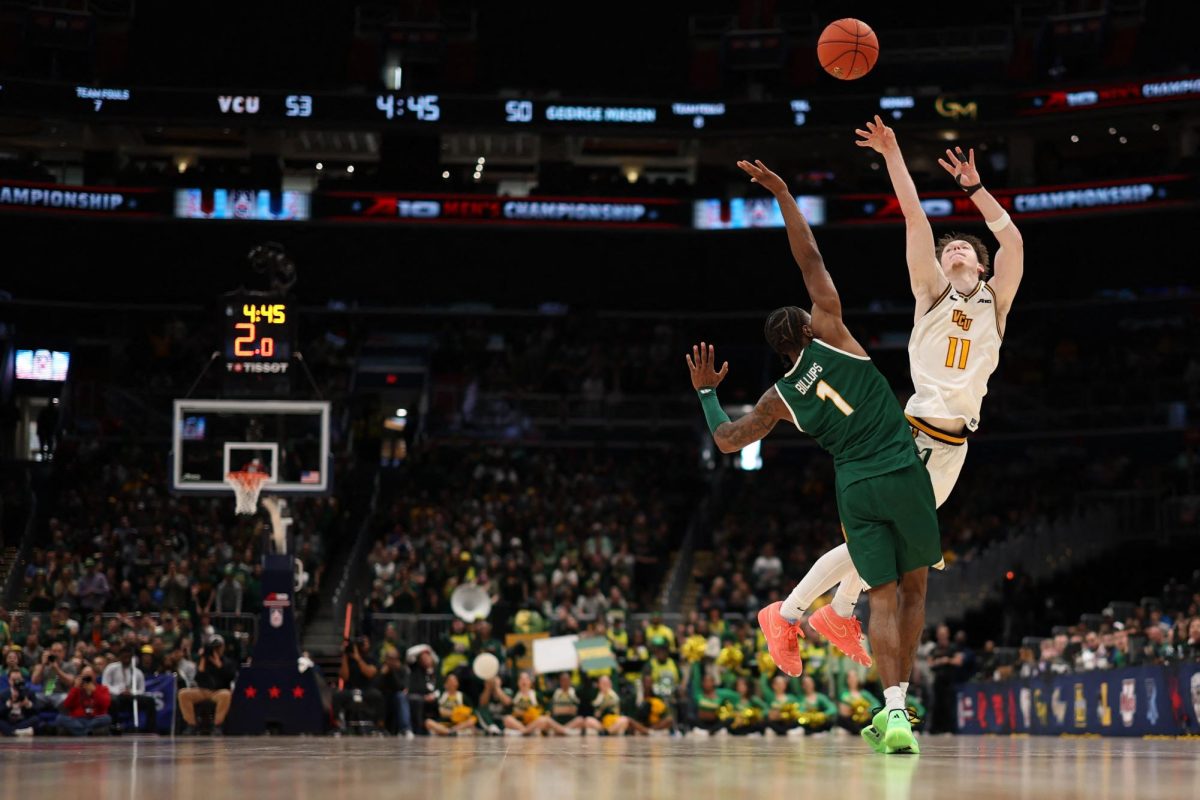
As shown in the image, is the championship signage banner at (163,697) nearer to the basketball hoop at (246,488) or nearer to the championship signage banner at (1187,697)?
the basketball hoop at (246,488)

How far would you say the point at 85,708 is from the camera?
68.5 ft

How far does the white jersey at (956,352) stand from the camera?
8.61 meters

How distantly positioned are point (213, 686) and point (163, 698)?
760 mm

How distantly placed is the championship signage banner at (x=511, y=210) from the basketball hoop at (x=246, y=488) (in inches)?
753

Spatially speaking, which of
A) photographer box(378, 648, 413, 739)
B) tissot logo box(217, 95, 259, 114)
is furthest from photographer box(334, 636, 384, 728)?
tissot logo box(217, 95, 259, 114)

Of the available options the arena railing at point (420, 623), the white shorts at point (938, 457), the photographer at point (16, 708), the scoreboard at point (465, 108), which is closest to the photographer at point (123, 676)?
the photographer at point (16, 708)

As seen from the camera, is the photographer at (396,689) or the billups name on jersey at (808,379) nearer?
the billups name on jersey at (808,379)

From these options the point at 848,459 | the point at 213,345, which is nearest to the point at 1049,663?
the point at 848,459

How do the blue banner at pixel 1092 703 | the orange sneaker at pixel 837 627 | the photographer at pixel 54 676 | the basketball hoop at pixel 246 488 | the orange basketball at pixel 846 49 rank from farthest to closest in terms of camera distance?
1. the basketball hoop at pixel 246 488
2. the photographer at pixel 54 676
3. the blue banner at pixel 1092 703
4. the orange basketball at pixel 846 49
5. the orange sneaker at pixel 837 627

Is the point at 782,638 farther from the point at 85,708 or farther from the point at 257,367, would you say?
the point at 85,708

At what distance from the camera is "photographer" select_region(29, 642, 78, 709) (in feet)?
70.7

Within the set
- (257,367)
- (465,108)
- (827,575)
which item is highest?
(465,108)

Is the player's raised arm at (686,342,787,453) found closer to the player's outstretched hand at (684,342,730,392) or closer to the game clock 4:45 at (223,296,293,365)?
the player's outstretched hand at (684,342,730,392)

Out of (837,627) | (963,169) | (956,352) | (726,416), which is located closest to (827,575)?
(837,627)
